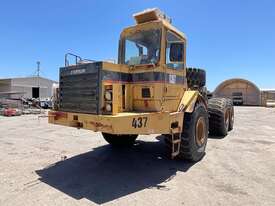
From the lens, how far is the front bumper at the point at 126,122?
5.04m

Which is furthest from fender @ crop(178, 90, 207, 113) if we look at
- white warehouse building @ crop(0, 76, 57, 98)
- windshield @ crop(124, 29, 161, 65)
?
white warehouse building @ crop(0, 76, 57, 98)

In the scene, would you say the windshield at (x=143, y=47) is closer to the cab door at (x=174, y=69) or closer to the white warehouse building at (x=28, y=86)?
the cab door at (x=174, y=69)

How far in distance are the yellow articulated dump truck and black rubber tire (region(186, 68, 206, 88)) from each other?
4.51ft

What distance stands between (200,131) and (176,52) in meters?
2.29

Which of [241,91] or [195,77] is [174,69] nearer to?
[195,77]

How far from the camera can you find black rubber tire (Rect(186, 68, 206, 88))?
858cm

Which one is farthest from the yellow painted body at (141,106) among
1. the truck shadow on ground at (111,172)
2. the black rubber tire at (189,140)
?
the truck shadow on ground at (111,172)

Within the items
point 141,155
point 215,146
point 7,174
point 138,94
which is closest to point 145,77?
point 138,94

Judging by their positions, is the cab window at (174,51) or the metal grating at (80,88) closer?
the metal grating at (80,88)

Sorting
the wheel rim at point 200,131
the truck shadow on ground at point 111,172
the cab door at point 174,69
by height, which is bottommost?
the truck shadow on ground at point 111,172

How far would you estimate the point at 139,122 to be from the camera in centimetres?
531

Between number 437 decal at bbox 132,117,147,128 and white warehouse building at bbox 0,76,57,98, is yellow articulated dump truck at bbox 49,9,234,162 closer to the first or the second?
number 437 decal at bbox 132,117,147,128

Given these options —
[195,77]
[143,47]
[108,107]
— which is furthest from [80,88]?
[195,77]

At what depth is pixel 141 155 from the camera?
769 cm
